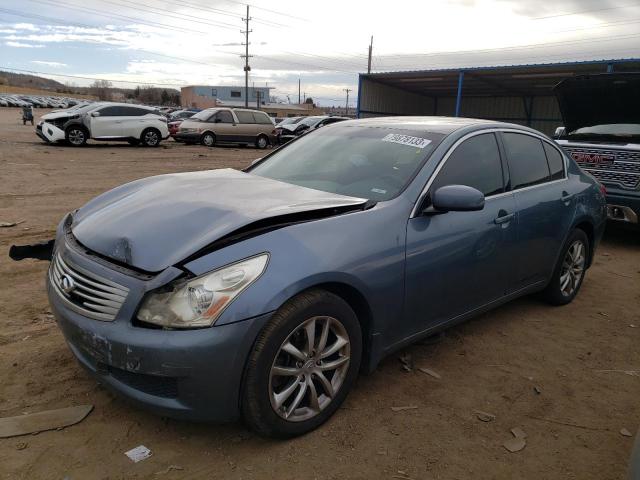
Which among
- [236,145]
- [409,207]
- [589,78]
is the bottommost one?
[236,145]

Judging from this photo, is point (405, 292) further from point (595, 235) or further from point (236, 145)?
point (236, 145)

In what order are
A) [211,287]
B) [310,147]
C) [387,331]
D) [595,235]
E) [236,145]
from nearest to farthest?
[211,287]
[387,331]
[310,147]
[595,235]
[236,145]

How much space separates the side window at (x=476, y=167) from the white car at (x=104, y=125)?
1627 cm

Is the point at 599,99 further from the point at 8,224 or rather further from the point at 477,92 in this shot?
the point at 477,92

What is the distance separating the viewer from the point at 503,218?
3623mm

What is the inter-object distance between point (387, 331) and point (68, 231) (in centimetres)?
197

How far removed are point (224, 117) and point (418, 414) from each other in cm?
2008

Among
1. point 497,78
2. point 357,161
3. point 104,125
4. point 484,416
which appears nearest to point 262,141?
point 104,125

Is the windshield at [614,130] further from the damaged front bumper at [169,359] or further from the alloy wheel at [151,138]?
the alloy wheel at [151,138]

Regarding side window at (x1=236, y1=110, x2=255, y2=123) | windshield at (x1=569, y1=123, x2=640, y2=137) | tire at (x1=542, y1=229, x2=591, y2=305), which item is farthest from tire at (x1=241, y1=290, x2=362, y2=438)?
side window at (x1=236, y1=110, x2=255, y2=123)

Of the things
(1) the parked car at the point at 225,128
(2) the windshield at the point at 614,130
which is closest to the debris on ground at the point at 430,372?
(2) the windshield at the point at 614,130

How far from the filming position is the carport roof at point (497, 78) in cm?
1916

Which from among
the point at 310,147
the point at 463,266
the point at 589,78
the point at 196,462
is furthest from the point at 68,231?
the point at 589,78

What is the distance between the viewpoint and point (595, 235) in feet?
16.1
